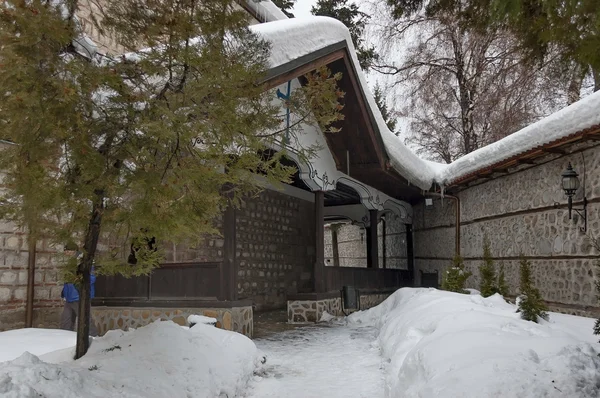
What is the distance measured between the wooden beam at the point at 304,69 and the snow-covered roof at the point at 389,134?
0.63ft

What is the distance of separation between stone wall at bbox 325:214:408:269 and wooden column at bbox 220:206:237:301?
1015 centimetres

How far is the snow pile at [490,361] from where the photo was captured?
9.85ft

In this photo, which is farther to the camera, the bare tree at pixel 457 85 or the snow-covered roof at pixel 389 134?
the bare tree at pixel 457 85

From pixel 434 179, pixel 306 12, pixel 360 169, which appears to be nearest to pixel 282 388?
pixel 360 169

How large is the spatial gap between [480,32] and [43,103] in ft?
8.54

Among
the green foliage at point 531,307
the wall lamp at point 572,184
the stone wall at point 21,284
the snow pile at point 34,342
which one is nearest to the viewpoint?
the snow pile at point 34,342

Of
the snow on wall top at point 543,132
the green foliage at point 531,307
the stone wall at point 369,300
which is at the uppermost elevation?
the snow on wall top at point 543,132

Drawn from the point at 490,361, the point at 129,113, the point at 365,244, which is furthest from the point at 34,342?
the point at 365,244

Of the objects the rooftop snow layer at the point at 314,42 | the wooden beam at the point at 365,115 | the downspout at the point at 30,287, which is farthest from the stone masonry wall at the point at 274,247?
the downspout at the point at 30,287

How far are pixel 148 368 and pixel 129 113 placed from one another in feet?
6.51

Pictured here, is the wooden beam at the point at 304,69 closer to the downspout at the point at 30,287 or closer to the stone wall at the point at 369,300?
the downspout at the point at 30,287

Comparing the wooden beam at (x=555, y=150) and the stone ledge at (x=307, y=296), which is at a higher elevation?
the wooden beam at (x=555, y=150)

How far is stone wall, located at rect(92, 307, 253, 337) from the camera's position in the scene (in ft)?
23.9

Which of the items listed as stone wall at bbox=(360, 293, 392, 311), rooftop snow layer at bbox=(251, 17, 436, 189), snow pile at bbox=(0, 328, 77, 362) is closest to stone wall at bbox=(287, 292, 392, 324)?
stone wall at bbox=(360, 293, 392, 311)
